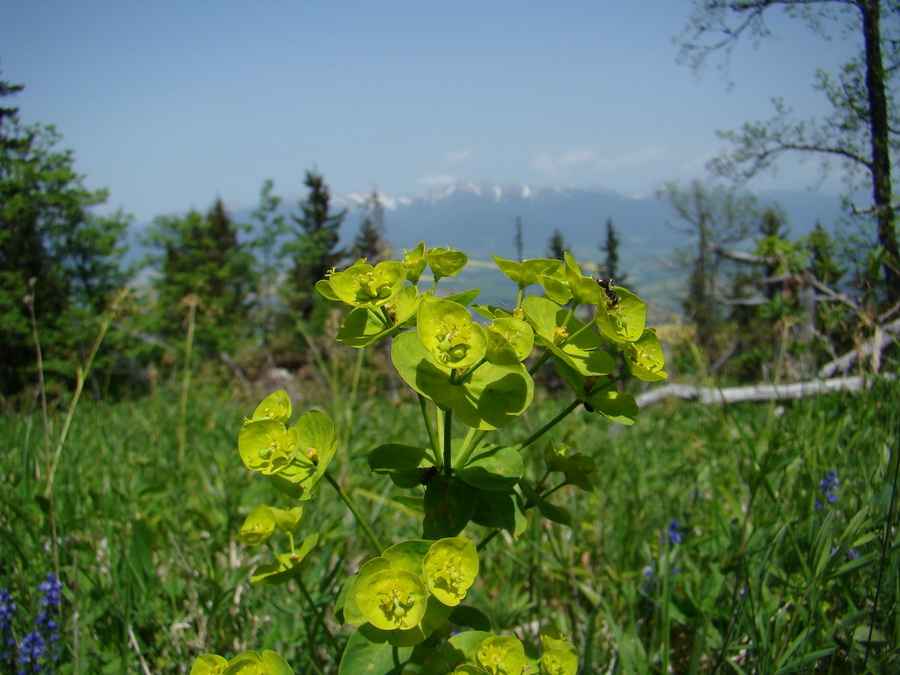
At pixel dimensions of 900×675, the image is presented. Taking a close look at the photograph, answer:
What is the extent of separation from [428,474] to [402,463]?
0.14 feet

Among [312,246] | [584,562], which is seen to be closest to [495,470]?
[584,562]

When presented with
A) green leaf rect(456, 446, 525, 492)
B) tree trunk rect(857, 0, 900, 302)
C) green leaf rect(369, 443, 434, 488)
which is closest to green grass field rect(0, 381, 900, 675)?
green leaf rect(369, 443, 434, 488)

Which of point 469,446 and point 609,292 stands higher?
point 609,292

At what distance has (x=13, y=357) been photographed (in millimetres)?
21875

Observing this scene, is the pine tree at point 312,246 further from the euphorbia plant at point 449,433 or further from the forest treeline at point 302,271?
the euphorbia plant at point 449,433

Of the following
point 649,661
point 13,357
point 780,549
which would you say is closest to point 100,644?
point 649,661

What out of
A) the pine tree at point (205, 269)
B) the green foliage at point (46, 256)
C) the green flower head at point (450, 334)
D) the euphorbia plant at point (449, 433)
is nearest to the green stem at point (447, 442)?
the euphorbia plant at point (449, 433)

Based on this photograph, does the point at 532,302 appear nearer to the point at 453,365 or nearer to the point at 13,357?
the point at 453,365

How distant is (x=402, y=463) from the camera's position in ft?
2.86

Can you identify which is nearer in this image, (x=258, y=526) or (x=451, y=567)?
(x=451, y=567)

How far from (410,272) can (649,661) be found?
973mm

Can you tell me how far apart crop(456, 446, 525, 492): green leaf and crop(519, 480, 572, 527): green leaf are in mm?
89

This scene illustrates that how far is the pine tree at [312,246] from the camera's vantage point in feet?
119

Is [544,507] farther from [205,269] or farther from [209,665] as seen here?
[205,269]
